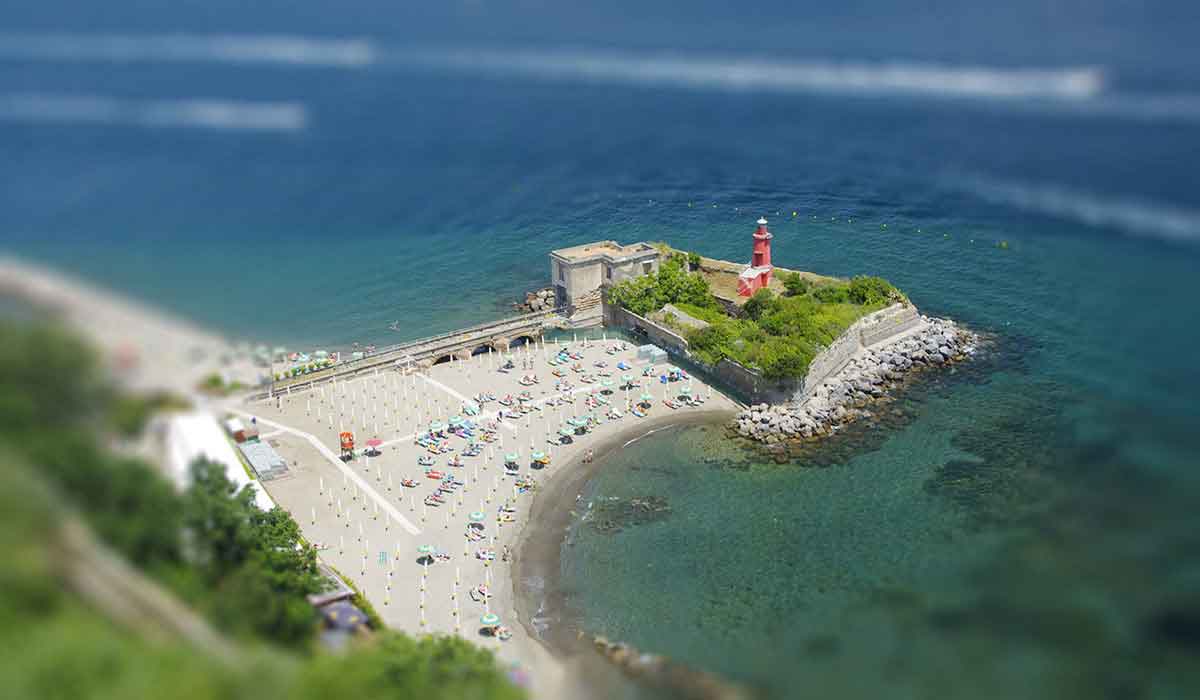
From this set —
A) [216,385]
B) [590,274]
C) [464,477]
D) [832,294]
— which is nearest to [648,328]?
[590,274]

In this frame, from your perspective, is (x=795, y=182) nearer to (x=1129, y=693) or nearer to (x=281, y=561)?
(x=281, y=561)

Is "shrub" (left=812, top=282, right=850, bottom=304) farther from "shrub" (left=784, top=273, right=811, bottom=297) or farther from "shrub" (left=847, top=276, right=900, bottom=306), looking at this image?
"shrub" (left=784, top=273, right=811, bottom=297)

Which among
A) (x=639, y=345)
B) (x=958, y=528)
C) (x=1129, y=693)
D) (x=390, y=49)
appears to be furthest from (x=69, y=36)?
(x=1129, y=693)

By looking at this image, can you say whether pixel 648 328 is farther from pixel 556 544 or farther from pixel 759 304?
pixel 556 544

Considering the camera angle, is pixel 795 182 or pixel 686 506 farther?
pixel 795 182

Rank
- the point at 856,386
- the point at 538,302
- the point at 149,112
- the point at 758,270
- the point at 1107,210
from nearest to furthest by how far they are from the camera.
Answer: the point at 1107,210 → the point at 149,112 → the point at 856,386 → the point at 758,270 → the point at 538,302

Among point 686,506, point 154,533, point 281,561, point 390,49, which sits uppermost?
point 390,49
